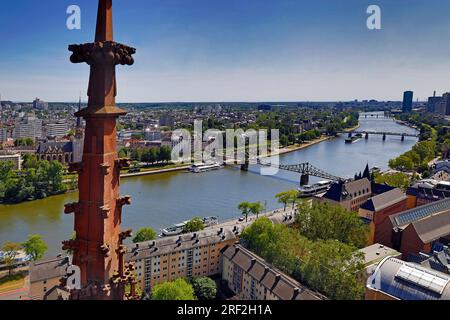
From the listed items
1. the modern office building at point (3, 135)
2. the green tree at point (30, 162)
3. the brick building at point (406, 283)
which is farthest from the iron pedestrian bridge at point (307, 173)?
the modern office building at point (3, 135)

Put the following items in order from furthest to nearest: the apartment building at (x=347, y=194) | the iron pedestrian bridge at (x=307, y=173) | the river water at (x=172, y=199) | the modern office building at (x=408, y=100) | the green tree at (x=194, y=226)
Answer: the modern office building at (x=408, y=100), the iron pedestrian bridge at (x=307, y=173), the apartment building at (x=347, y=194), the river water at (x=172, y=199), the green tree at (x=194, y=226)

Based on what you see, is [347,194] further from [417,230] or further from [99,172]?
[99,172]

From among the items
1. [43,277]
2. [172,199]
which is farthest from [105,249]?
[172,199]

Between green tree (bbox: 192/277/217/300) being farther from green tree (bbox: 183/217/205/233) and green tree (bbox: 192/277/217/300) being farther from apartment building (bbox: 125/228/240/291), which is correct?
green tree (bbox: 183/217/205/233)

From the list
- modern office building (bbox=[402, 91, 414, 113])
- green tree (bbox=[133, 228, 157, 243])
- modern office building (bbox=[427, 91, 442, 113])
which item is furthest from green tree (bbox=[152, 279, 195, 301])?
modern office building (bbox=[402, 91, 414, 113])

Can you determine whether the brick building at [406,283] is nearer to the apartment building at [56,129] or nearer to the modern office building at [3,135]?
the modern office building at [3,135]

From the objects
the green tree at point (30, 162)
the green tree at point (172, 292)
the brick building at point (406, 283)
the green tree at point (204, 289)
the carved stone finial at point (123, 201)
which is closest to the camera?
the carved stone finial at point (123, 201)

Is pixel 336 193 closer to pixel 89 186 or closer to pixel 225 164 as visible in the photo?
pixel 225 164

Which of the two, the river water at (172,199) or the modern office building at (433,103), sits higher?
the modern office building at (433,103)
